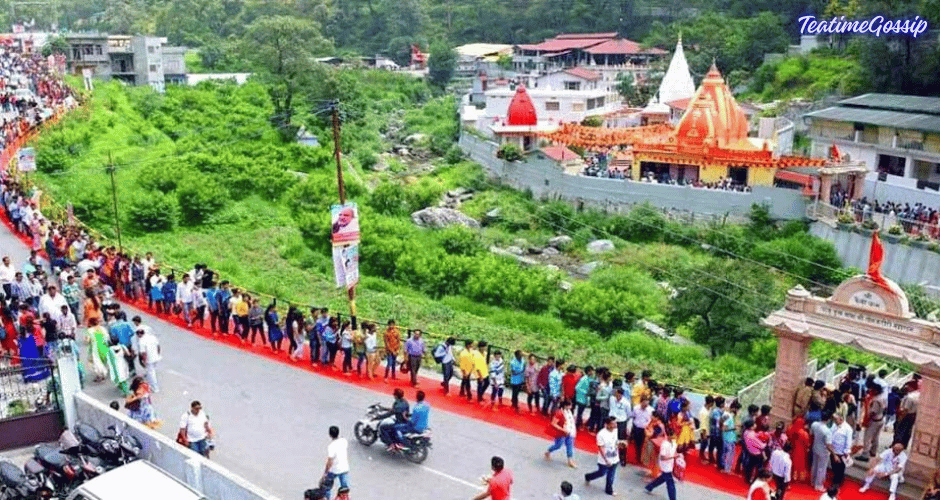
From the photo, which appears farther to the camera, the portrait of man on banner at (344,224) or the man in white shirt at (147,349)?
the portrait of man on banner at (344,224)

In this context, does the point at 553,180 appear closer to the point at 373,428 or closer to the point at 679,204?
the point at 679,204

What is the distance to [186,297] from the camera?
21391 mm

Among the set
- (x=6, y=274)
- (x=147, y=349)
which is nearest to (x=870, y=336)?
(x=147, y=349)

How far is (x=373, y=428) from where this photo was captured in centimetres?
1544

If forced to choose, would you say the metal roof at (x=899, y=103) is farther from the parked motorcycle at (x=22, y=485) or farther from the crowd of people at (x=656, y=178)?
the parked motorcycle at (x=22, y=485)

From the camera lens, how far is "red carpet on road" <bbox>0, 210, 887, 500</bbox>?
14555 mm

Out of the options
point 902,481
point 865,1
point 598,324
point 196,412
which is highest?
point 865,1

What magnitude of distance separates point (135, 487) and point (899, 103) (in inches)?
1778

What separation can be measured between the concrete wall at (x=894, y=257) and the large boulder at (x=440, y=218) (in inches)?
649

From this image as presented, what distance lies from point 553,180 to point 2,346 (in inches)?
1353

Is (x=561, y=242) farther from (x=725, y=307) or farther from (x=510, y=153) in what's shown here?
(x=725, y=307)

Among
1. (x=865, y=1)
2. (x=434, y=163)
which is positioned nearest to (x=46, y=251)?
(x=434, y=163)

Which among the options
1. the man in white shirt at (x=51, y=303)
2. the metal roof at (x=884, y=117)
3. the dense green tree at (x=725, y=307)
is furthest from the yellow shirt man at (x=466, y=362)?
the metal roof at (x=884, y=117)

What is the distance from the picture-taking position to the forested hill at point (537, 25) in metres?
55.8
